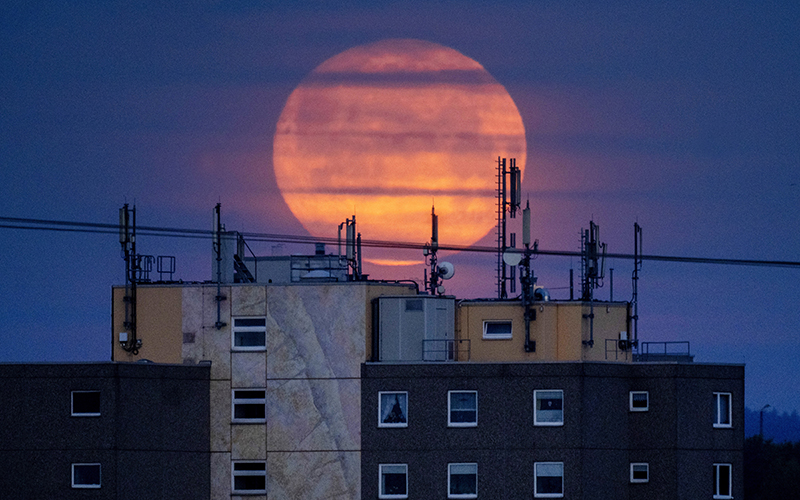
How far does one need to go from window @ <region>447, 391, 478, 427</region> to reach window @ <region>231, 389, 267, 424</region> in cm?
824

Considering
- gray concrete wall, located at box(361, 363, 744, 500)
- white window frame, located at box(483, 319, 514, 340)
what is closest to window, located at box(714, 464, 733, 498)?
gray concrete wall, located at box(361, 363, 744, 500)

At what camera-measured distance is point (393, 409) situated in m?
65.4

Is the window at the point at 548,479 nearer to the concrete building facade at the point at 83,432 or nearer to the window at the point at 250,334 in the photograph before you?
the window at the point at 250,334

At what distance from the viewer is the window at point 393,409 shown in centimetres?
6531

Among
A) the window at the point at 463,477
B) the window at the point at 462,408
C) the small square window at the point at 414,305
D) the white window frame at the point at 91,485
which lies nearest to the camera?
the white window frame at the point at 91,485

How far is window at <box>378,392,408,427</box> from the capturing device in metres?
65.3

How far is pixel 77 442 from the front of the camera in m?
62.9

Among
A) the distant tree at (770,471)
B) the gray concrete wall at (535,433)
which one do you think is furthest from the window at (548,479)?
the distant tree at (770,471)

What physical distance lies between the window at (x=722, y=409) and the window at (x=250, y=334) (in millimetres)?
20379

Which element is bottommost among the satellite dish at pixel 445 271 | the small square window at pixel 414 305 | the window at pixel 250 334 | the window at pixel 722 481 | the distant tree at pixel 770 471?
the distant tree at pixel 770 471

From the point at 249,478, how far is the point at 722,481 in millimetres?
21047

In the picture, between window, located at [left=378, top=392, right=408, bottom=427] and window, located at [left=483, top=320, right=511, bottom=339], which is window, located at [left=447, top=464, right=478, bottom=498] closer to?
window, located at [left=378, top=392, right=408, bottom=427]

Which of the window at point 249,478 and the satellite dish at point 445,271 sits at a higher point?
the satellite dish at point 445,271

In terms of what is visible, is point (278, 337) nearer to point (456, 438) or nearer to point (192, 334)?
point (192, 334)
